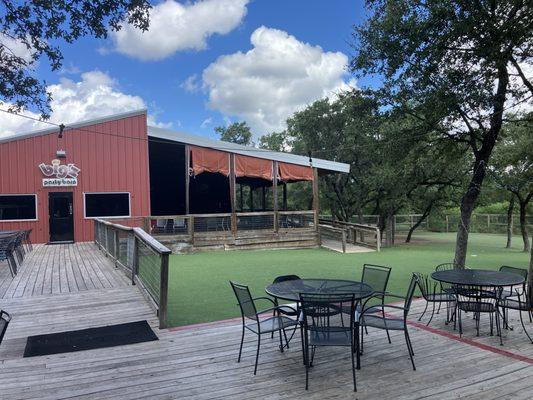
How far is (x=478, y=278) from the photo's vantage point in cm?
506

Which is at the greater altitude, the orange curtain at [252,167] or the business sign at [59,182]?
the orange curtain at [252,167]

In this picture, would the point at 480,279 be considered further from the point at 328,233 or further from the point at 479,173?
the point at 328,233

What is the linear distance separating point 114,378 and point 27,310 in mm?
2984

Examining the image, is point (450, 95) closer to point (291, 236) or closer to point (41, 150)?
point (291, 236)

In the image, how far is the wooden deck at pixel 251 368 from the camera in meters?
3.41

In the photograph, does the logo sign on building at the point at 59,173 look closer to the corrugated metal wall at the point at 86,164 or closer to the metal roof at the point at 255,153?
the corrugated metal wall at the point at 86,164

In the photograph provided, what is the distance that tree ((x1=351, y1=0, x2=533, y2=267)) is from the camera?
6227 millimetres

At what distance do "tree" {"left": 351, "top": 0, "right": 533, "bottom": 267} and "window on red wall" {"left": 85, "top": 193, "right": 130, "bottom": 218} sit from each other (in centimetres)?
1043

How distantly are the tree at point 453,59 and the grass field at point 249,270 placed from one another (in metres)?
3.29

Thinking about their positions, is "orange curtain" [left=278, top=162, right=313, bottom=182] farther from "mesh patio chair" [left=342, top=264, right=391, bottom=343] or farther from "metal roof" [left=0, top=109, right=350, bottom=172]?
"mesh patio chair" [left=342, top=264, right=391, bottom=343]

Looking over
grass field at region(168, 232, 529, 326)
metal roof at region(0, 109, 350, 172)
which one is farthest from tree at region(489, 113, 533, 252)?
metal roof at region(0, 109, 350, 172)

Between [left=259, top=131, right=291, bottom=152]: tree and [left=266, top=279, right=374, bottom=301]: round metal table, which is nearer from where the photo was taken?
[left=266, top=279, right=374, bottom=301]: round metal table

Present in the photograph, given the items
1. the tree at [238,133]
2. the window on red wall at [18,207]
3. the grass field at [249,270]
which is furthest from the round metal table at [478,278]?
the tree at [238,133]

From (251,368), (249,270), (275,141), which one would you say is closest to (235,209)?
(249,270)
